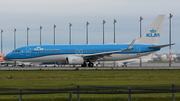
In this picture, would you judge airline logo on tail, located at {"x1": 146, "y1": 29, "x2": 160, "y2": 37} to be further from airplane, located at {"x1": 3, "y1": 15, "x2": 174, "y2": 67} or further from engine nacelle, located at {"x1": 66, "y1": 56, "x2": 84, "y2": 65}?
engine nacelle, located at {"x1": 66, "y1": 56, "x2": 84, "y2": 65}

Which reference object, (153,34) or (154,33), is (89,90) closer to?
(153,34)

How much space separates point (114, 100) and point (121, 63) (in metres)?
57.6

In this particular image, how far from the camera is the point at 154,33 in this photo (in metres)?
57.3

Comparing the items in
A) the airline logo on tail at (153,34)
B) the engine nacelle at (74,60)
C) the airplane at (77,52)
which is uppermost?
the airline logo on tail at (153,34)

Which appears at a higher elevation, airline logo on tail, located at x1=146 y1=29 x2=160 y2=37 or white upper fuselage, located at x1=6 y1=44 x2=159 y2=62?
airline logo on tail, located at x1=146 y1=29 x2=160 y2=37

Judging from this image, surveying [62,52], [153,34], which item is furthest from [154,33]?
[62,52]

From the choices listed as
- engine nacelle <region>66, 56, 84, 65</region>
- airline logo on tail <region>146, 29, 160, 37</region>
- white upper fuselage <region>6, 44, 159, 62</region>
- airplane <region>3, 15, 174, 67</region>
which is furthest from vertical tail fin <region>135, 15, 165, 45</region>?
engine nacelle <region>66, 56, 84, 65</region>

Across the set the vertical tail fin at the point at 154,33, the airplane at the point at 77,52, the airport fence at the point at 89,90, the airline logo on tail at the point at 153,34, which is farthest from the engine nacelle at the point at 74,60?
the airport fence at the point at 89,90

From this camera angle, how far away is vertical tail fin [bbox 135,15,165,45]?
5659 cm

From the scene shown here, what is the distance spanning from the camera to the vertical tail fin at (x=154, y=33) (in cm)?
5659

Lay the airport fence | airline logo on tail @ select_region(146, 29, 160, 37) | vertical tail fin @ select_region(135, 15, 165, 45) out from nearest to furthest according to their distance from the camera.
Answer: the airport fence → vertical tail fin @ select_region(135, 15, 165, 45) → airline logo on tail @ select_region(146, 29, 160, 37)

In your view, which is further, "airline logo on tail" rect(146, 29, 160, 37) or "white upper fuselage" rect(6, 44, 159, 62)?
"airline logo on tail" rect(146, 29, 160, 37)

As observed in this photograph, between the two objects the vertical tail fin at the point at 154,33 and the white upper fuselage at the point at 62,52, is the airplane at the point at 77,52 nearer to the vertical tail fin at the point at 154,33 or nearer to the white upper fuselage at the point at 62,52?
the white upper fuselage at the point at 62,52

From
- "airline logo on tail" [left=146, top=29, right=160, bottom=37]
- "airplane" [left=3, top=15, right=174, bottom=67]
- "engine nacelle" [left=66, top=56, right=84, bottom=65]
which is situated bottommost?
"engine nacelle" [left=66, top=56, right=84, bottom=65]
